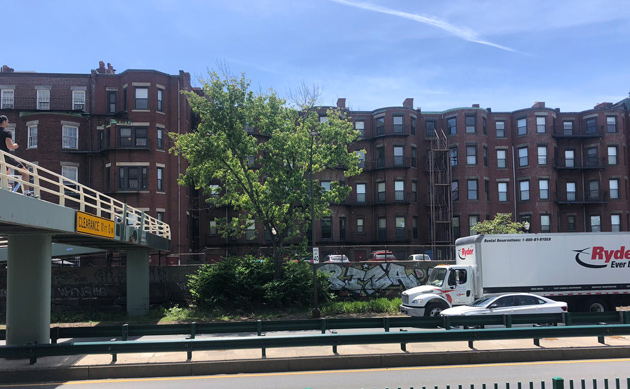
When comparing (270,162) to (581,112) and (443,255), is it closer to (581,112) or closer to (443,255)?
(443,255)

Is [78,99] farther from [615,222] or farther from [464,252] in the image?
[615,222]

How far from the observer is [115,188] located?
36125mm

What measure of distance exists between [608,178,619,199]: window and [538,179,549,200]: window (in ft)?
20.2

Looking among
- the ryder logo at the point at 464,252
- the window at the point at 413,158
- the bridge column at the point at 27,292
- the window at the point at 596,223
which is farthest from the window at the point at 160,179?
the window at the point at 596,223

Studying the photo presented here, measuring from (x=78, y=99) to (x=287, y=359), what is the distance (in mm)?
34101

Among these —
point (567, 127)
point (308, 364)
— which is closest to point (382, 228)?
point (567, 127)

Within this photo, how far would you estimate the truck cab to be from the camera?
1947 cm

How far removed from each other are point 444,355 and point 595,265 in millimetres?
11836

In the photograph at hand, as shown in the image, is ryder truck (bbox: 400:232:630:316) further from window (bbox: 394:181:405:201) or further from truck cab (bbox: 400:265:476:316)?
window (bbox: 394:181:405:201)

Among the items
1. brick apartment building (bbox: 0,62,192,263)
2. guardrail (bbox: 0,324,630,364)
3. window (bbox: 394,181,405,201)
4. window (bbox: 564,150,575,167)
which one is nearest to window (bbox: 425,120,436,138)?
window (bbox: 394,181,405,201)

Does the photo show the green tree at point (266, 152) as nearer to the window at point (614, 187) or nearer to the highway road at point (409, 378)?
the highway road at point (409, 378)

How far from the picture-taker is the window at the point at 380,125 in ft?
155

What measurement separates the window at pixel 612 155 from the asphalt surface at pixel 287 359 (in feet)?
130

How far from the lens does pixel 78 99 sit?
126 ft
